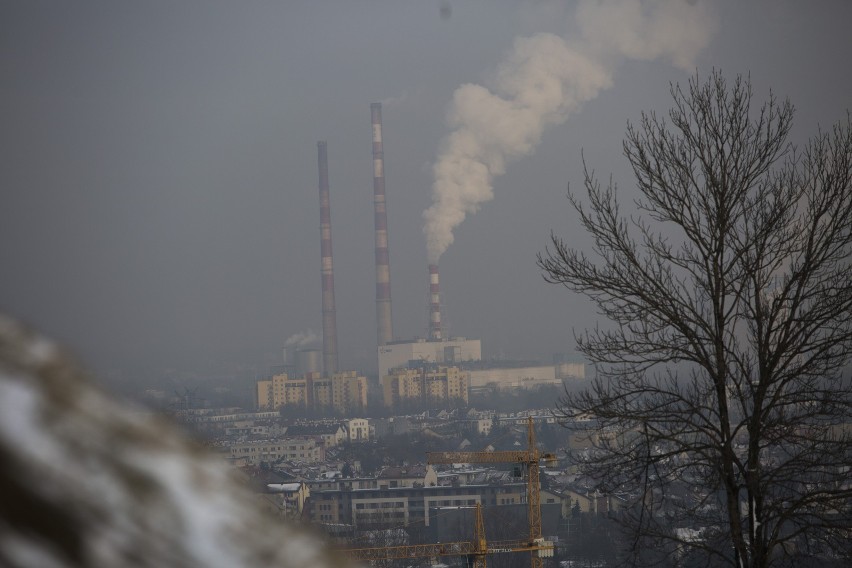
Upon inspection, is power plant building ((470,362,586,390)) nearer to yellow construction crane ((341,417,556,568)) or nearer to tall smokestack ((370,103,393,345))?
tall smokestack ((370,103,393,345))

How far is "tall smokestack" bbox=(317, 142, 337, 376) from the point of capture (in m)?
66.8

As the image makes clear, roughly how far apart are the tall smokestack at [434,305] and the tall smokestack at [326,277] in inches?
266

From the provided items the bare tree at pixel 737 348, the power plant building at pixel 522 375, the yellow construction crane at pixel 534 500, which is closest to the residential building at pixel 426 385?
the power plant building at pixel 522 375

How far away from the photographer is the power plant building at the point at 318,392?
219 ft

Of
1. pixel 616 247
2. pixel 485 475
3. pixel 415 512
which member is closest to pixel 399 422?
pixel 485 475

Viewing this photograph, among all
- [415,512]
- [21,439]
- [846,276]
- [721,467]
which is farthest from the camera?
[415,512]

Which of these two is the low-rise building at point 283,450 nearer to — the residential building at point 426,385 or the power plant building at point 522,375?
the residential building at point 426,385

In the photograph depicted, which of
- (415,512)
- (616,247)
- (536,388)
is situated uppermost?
(536,388)

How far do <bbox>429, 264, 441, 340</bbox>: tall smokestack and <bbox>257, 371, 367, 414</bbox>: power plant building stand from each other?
20.5ft

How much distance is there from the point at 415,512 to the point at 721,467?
28758 mm

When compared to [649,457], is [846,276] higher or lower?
higher

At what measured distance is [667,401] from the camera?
543 cm

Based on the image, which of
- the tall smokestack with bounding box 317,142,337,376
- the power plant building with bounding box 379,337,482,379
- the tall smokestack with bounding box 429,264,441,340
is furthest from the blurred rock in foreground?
the power plant building with bounding box 379,337,482,379

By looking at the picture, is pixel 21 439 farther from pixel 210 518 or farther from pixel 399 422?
pixel 399 422
